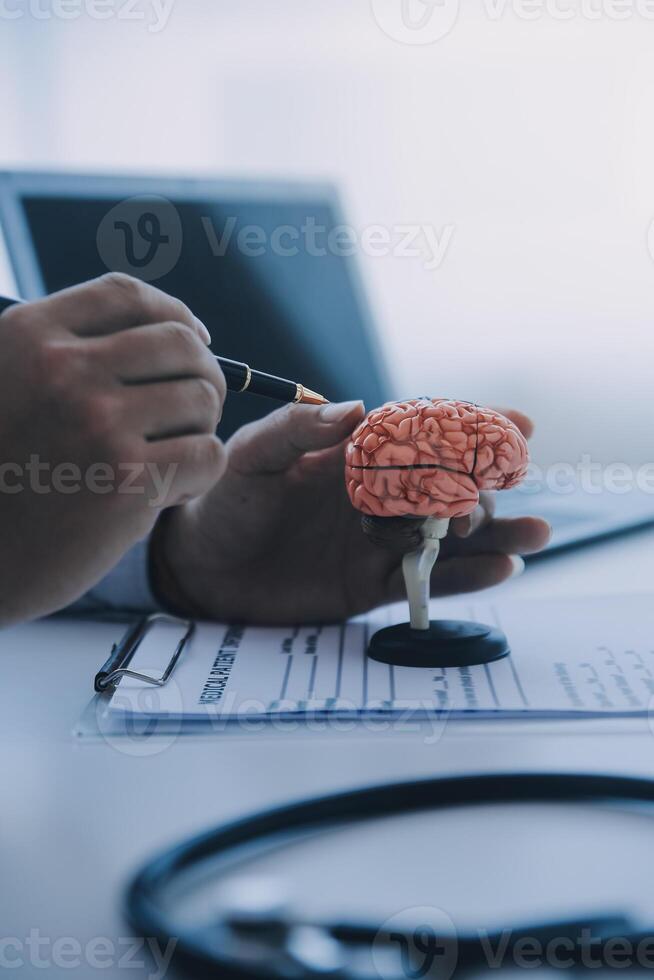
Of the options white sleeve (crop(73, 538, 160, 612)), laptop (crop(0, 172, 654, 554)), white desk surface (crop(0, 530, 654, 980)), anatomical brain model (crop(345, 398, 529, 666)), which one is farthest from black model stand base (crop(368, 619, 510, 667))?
laptop (crop(0, 172, 654, 554))

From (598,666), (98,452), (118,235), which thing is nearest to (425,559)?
(598,666)

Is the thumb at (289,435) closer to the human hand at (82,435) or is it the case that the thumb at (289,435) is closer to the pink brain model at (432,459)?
the pink brain model at (432,459)

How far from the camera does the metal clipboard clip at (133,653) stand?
523 millimetres

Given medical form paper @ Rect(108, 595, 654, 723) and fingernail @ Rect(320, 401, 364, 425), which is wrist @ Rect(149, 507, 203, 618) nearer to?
medical form paper @ Rect(108, 595, 654, 723)

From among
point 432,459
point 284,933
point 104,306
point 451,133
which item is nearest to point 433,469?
point 432,459

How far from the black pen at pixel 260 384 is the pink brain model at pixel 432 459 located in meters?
0.05

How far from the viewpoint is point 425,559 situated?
609mm

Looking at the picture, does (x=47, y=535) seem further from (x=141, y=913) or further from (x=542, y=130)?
(x=542, y=130)

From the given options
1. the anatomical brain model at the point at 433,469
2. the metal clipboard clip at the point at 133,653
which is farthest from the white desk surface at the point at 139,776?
the anatomical brain model at the point at 433,469

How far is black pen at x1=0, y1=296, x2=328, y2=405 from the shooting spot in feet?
1.82

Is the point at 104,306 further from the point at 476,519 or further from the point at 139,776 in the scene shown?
the point at 476,519

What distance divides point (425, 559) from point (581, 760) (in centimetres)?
21

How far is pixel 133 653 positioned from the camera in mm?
587

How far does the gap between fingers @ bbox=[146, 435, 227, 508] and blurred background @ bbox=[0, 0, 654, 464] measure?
146cm
